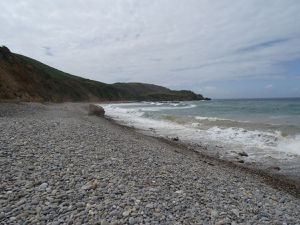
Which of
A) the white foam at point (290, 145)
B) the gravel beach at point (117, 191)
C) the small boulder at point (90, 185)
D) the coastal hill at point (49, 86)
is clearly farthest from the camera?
the coastal hill at point (49, 86)

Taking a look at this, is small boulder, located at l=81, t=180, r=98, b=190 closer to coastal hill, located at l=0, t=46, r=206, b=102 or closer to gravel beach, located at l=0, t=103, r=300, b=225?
gravel beach, located at l=0, t=103, r=300, b=225

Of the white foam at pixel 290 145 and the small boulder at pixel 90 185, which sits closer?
the small boulder at pixel 90 185

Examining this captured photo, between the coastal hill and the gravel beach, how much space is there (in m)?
29.3

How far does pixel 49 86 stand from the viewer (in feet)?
249

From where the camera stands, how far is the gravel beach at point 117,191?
14.4ft

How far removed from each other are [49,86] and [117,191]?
75286 millimetres

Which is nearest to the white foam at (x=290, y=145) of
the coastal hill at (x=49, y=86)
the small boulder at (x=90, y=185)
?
the small boulder at (x=90, y=185)

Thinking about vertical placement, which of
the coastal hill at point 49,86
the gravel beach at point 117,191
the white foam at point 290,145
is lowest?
the white foam at point 290,145

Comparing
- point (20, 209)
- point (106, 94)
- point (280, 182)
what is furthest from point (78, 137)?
point (106, 94)

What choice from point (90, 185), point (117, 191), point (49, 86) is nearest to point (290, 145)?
point (117, 191)

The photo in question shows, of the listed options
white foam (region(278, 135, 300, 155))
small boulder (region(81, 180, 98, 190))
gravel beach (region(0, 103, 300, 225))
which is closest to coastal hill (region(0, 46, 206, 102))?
white foam (region(278, 135, 300, 155))

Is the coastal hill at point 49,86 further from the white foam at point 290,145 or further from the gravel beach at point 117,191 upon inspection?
the gravel beach at point 117,191

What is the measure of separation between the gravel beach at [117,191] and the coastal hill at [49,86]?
1154 inches

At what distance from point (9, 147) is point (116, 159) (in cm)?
261
